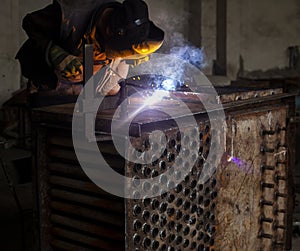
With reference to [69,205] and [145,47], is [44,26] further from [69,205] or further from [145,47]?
[69,205]

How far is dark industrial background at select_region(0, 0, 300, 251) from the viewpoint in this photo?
695 cm

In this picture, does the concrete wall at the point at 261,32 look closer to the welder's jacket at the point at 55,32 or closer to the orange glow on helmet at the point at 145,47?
the welder's jacket at the point at 55,32

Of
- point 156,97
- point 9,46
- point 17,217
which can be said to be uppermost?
point 9,46

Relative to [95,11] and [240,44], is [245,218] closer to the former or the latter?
[95,11]

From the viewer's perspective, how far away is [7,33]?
7.07 meters

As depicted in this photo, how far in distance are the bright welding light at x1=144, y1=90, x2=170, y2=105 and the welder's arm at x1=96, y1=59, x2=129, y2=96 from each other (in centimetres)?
19

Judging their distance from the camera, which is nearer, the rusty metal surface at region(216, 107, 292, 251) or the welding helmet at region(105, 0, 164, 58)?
the welding helmet at region(105, 0, 164, 58)

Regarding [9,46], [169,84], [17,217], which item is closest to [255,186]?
[169,84]

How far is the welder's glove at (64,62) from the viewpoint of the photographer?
8.36 ft

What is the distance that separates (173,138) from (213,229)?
60 cm

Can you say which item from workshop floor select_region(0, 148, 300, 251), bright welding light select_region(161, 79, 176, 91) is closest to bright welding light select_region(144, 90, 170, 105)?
bright welding light select_region(161, 79, 176, 91)

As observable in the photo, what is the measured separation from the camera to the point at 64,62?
2.58 meters

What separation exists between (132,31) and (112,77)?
52cm

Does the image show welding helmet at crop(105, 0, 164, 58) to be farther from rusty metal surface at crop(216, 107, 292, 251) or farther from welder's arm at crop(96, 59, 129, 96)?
rusty metal surface at crop(216, 107, 292, 251)
